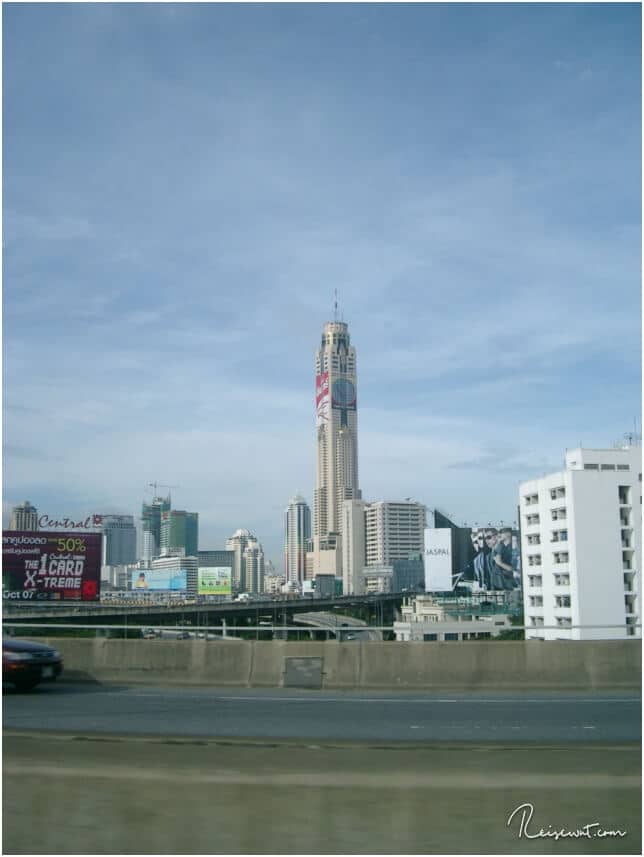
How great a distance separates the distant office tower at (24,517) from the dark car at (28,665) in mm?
73747

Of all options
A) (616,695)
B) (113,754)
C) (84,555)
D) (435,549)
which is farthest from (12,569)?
(435,549)

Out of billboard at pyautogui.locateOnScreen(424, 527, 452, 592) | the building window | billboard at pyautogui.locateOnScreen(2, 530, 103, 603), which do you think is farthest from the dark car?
billboard at pyautogui.locateOnScreen(424, 527, 452, 592)

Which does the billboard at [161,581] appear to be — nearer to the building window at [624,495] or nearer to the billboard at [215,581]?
the billboard at [215,581]

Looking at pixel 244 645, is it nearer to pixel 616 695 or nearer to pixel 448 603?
pixel 616 695

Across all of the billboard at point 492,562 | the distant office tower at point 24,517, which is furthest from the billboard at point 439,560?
the distant office tower at point 24,517

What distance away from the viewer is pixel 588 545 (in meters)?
108

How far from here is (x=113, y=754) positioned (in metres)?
5.97

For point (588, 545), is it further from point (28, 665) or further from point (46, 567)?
point (28, 665)

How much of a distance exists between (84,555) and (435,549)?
91.6 metres

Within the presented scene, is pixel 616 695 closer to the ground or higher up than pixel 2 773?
closer to the ground

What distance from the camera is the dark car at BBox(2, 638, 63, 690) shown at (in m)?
16.6

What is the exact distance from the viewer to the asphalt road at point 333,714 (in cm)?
1140

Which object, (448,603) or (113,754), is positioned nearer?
(113,754)

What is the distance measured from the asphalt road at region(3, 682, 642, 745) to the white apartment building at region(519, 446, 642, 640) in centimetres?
8974
